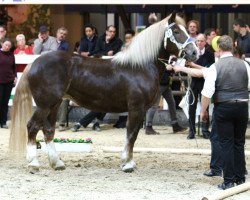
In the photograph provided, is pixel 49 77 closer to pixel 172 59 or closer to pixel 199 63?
pixel 172 59

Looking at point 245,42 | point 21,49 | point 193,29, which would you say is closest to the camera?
point 193,29

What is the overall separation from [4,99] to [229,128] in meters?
6.89

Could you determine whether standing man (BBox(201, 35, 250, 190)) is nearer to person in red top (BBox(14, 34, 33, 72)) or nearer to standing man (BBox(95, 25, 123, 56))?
standing man (BBox(95, 25, 123, 56))

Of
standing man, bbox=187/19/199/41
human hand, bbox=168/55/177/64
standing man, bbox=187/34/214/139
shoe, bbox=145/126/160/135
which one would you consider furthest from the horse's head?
shoe, bbox=145/126/160/135

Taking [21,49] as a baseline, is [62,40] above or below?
above

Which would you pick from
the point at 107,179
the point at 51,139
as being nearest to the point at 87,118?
the point at 51,139

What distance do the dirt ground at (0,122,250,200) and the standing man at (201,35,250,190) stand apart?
461 mm

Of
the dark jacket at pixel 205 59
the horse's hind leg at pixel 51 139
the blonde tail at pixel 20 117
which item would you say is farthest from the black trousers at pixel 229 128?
the dark jacket at pixel 205 59

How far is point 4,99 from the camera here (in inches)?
575

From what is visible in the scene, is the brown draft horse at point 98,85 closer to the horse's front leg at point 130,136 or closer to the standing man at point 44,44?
the horse's front leg at point 130,136

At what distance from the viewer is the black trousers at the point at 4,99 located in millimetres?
14500

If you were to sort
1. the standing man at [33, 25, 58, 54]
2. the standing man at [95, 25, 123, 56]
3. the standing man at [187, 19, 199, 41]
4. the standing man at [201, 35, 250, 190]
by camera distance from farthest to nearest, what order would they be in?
the standing man at [33, 25, 58, 54] → the standing man at [95, 25, 123, 56] → the standing man at [187, 19, 199, 41] → the standing man at [201, 35, 250, 190]

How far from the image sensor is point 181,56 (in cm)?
1012

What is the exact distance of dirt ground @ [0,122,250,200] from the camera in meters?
8.48
